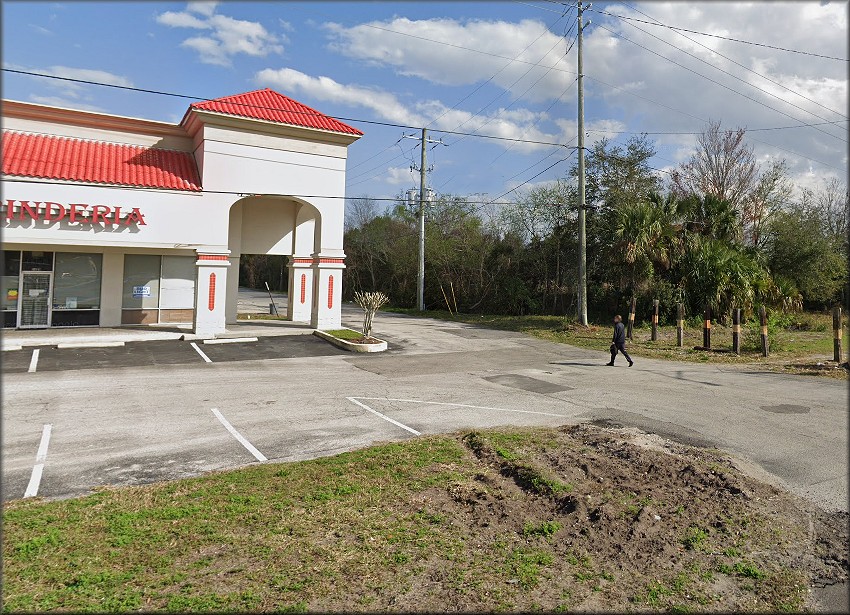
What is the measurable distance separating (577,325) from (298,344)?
12.3m

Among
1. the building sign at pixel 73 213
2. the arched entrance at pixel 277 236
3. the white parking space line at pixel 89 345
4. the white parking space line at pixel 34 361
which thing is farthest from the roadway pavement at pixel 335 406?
the arched entrance at pixel 277 236

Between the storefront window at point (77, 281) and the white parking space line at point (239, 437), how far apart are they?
13.2 meters

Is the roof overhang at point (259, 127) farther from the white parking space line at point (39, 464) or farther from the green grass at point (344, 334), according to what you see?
the white parking space line at point (39, 464)

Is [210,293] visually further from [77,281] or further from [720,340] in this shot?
[720,340]

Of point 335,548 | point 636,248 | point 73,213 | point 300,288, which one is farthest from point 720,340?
point 73,213

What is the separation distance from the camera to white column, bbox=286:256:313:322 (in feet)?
83.8

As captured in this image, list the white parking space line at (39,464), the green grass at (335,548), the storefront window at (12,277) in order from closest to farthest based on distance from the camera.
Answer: the green grass at (335,548) < the white parking space line at (39,464) < the storefront window at (12,277)

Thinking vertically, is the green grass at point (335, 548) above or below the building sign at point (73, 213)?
below

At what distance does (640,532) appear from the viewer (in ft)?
16.7

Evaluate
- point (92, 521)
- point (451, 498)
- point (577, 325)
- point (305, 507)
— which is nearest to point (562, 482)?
point (451, 498)

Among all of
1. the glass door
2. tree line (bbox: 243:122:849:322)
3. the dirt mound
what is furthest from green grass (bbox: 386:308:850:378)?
the glass door

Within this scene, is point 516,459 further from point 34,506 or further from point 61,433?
point 61,433

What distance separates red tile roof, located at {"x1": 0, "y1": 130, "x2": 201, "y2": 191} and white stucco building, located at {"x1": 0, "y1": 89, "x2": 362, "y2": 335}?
5 centimetres

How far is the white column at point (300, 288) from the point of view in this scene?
25547 mm
